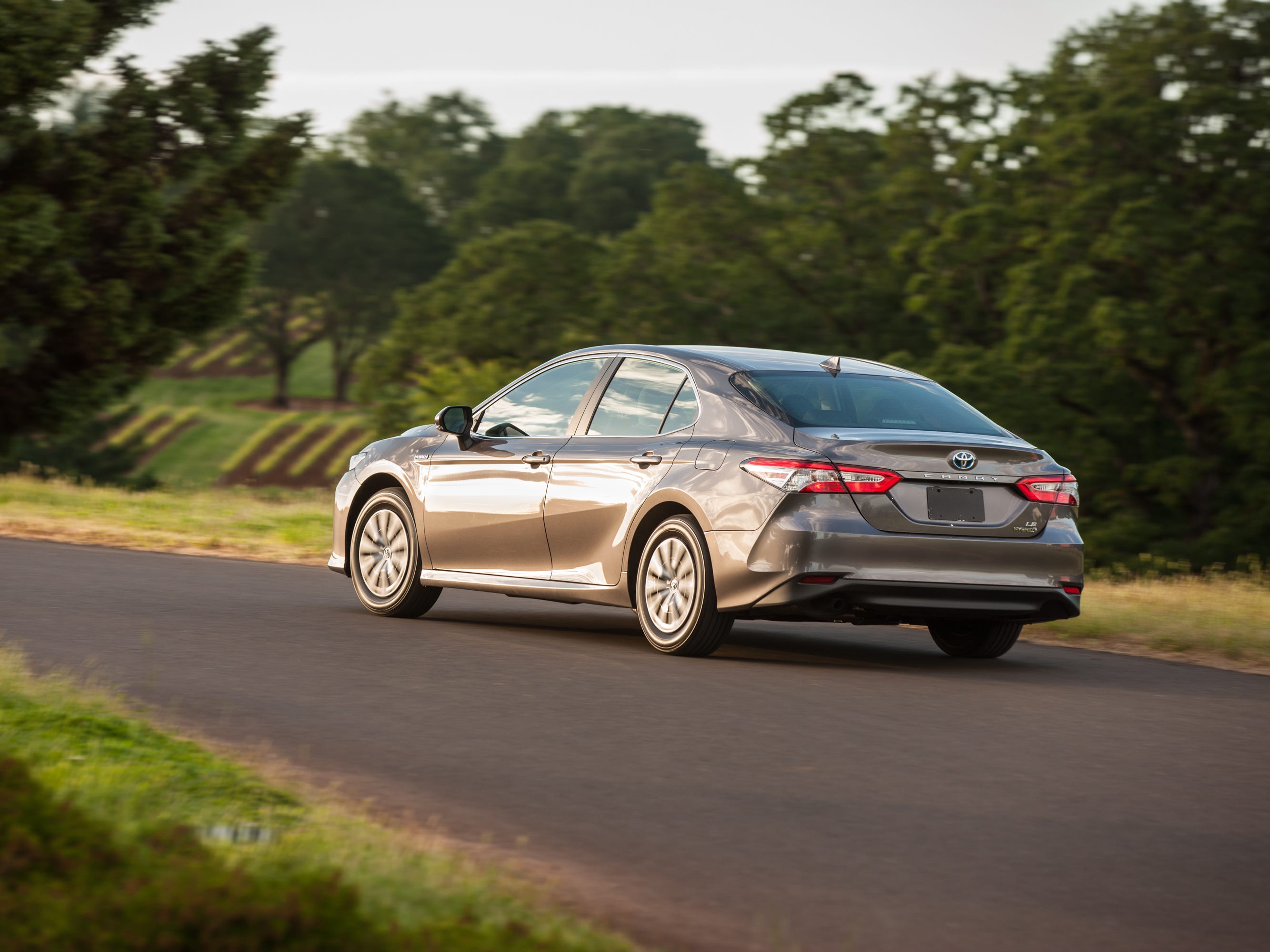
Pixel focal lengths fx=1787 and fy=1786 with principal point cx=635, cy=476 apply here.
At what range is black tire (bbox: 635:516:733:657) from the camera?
9227 mm

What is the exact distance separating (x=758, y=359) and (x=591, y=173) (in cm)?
6713

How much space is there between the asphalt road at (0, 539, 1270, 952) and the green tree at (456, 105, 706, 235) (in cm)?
5995

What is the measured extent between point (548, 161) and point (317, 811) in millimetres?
72290

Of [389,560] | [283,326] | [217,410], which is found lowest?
[217,410]

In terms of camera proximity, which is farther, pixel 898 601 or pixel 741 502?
pixel 741 502

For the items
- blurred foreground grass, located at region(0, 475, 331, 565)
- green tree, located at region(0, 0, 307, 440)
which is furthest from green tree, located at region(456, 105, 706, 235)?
blurred foreground grass, located at region(0, 475, 331, 565)

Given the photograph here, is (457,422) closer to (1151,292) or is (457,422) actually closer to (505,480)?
(505,480)

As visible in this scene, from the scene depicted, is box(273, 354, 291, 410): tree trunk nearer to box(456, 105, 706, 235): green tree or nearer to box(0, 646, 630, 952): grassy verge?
box(456, 105, 706, 235): green tree

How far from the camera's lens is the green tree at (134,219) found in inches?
1158

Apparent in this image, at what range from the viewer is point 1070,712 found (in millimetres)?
8180

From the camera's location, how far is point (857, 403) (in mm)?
9656

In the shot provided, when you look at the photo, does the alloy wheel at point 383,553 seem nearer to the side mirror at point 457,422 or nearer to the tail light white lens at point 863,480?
the side mirror at point 457,422

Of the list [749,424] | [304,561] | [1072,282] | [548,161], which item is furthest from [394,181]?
[749,424]

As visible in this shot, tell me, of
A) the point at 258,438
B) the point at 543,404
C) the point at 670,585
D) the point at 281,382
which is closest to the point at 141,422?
the point at 281,382
